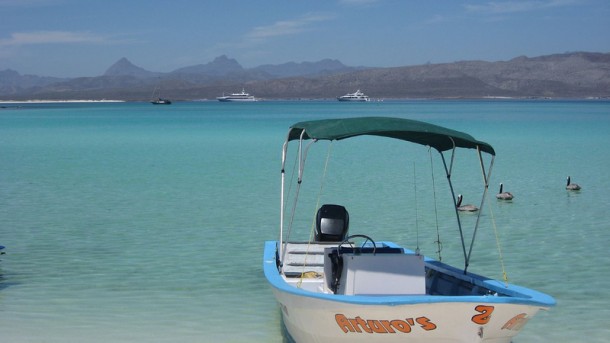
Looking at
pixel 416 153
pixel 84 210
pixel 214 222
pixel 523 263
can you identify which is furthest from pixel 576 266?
pixel 416 153

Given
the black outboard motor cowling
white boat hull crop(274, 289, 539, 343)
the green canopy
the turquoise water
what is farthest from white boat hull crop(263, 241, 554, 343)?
the black outboard motor cowling

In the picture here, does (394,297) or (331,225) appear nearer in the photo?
(394,297)

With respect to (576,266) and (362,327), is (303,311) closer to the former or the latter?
(362,327)

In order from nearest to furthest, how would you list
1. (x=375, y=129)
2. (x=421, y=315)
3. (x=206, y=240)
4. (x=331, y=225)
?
1. (x=421, y=315)
2. (x=375, y=129)
3. (x=331, y=225)
4. (x=206, y=240)

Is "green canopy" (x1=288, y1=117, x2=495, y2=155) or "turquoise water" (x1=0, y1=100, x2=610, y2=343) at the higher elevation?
"green canopy" (x1=288, y1=117, x2=495, y2=155)

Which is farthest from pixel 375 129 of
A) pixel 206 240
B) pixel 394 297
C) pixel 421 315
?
pixel 206 240

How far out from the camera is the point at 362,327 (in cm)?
699

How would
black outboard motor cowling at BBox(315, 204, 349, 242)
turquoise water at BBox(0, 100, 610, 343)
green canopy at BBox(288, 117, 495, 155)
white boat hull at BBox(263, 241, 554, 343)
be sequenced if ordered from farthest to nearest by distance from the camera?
1. black outboard motor cowling at BBox(315, 204, 349, 242)
2. turquoise water at BBox(0, 100, 610, 343)
3. green canopy at BBox(288, 117, 495, 155)
4. white boat hull at BBox(263, 241, 554, 343)

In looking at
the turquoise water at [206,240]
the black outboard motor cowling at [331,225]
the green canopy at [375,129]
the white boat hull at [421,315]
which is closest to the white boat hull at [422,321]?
the white boat hull at [421,315]

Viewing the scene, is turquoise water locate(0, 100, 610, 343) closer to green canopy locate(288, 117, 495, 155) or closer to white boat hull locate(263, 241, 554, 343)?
white boat hull locate(263, 241, 554, 343)

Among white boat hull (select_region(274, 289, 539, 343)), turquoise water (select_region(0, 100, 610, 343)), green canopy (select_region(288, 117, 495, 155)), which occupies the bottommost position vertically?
turquoise water (select_region(0, 100, 610, 343))

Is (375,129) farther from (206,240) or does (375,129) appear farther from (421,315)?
(206,240)

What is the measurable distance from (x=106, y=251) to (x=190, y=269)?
74.4 inches

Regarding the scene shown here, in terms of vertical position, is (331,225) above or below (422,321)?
above
